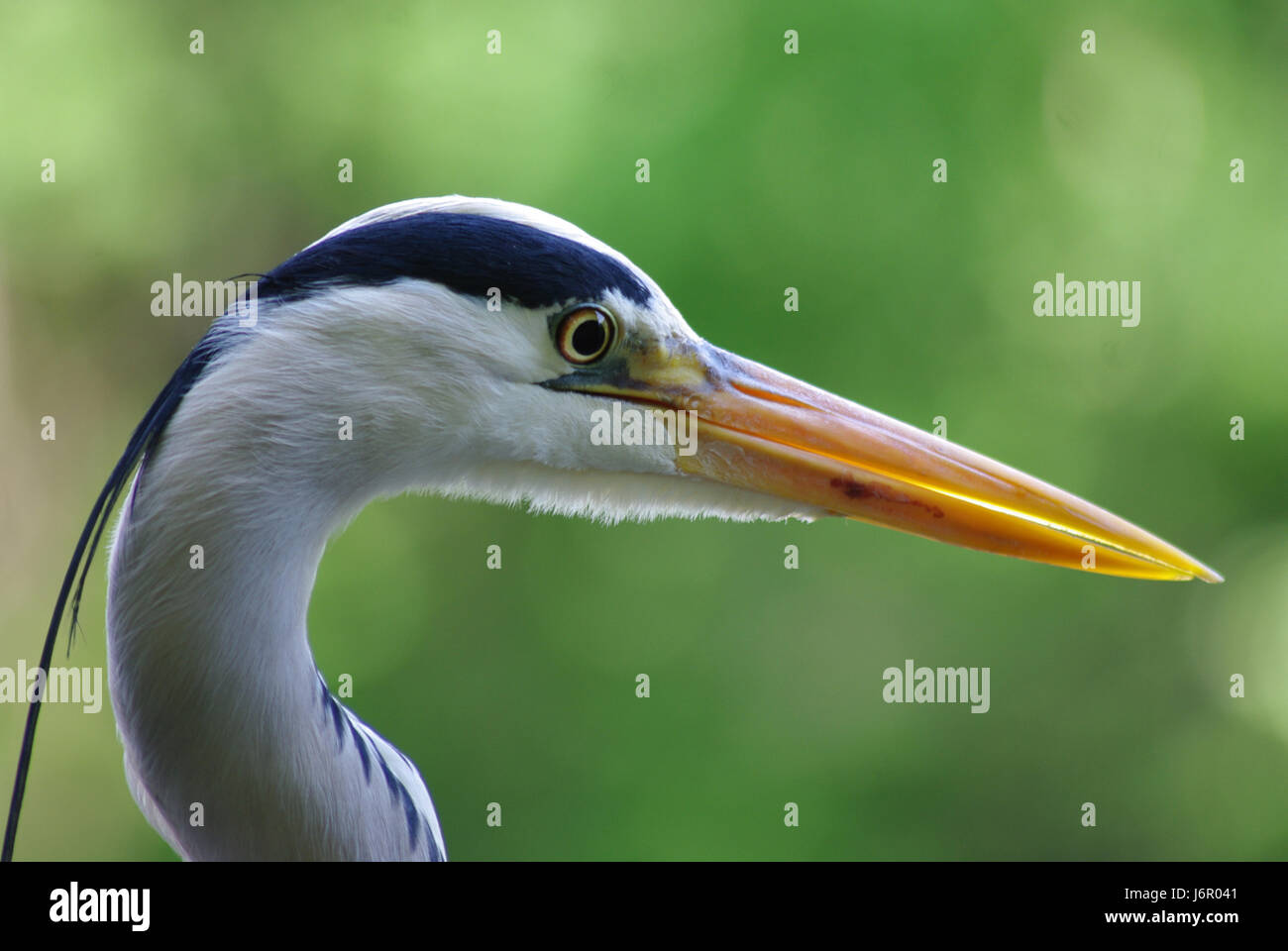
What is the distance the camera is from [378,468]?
925 mm

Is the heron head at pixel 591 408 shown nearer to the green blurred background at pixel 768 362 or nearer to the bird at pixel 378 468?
the bird at pixel 378 468

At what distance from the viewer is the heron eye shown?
0.98 m

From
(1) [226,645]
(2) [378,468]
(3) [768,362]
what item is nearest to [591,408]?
(2) [378,468]

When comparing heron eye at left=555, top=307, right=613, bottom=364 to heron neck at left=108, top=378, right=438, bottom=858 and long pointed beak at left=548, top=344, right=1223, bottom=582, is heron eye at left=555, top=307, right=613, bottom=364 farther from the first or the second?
heron neck at left=108, top=378, right=438, bottom=858

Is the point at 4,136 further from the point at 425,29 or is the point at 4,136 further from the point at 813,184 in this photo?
the point at 813,184

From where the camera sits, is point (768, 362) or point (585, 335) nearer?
point (585, 335)

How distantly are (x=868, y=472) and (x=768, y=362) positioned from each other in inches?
69.2

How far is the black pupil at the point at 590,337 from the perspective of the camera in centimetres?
99

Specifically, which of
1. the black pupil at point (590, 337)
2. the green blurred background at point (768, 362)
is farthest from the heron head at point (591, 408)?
the green blurred background at point (768, 362)

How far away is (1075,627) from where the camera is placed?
3080 millimetres

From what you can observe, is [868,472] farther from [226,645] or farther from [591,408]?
[226,645]

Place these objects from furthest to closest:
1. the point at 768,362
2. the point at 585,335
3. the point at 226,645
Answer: the point at 768,362 → the point at 585,335 → the point at 226,645

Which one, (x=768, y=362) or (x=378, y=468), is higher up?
(x=768, y=362)

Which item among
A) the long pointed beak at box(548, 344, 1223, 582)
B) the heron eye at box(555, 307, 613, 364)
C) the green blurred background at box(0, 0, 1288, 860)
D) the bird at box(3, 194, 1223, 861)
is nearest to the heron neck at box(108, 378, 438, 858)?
the bird at box(3, 194, 1223, 861)
